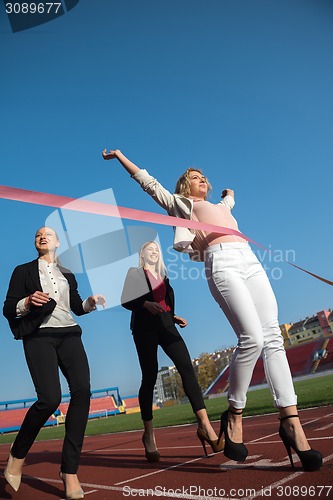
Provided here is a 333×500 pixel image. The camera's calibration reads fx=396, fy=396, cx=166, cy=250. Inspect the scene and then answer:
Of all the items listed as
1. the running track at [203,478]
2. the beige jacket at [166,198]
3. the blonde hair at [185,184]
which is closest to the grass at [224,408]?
the running track at [203,478]

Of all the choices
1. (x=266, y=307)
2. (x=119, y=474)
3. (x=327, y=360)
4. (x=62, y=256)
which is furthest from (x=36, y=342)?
(x=327, y=360)

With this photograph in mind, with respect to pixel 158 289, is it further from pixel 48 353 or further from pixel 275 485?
pixel 275 485

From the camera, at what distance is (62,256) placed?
3879 millimetres

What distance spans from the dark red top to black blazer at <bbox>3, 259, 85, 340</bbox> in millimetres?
1181

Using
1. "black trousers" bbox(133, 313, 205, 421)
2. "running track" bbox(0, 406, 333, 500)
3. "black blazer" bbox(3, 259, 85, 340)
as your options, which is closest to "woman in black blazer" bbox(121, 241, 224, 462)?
"black trousers" bbox(133, 313, 205, 421)

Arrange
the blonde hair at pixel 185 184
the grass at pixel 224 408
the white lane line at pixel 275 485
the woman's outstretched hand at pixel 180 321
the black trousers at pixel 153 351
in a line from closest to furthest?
1. the white lane line at pixel 275 485
2. the blonde hair at pixel 185 184
3. the black trousers at pixel 153 351
4. the woman's outstretched hand at pixel 180 321
5. the grass at pixel 224 408

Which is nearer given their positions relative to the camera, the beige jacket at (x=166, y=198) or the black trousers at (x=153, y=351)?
the beige jacket at (x=166, y=198)

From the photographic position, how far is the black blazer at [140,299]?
174 inches

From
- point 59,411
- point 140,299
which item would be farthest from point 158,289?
point 59,411

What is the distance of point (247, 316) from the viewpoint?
279 centimetres

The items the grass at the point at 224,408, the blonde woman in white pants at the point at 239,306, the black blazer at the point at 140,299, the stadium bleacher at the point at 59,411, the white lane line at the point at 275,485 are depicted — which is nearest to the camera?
the white lane line at the point at 275,485

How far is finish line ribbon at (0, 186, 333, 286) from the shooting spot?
7.97ft

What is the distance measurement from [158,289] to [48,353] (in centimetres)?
180

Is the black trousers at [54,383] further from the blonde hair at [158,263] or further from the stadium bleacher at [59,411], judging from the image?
the stadium bleacher at [59,411]
